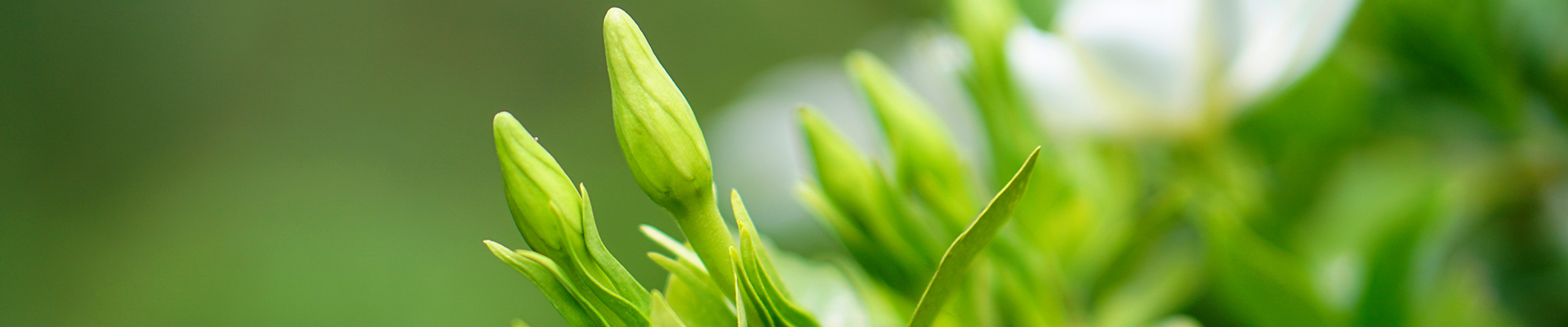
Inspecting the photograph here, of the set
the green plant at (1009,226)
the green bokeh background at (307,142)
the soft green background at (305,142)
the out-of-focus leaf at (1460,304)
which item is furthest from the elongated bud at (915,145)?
the soft green background at (305,142)

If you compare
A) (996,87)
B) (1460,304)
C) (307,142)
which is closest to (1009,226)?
(996,87)

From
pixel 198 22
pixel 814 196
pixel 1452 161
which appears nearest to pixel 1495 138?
pixel 1452 161

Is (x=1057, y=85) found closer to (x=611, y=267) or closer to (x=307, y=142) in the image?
(x=611, y=267)

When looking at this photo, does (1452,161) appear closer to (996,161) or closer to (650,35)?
(996,161)

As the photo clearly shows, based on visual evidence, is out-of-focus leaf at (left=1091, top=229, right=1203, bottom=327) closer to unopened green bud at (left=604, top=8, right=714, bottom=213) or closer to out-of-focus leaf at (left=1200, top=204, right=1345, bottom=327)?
out-of-focus leaf at (left=1200, top=204, right=1345, bottom=327)

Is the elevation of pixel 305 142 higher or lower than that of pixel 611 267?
higher

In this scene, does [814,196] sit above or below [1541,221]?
below
